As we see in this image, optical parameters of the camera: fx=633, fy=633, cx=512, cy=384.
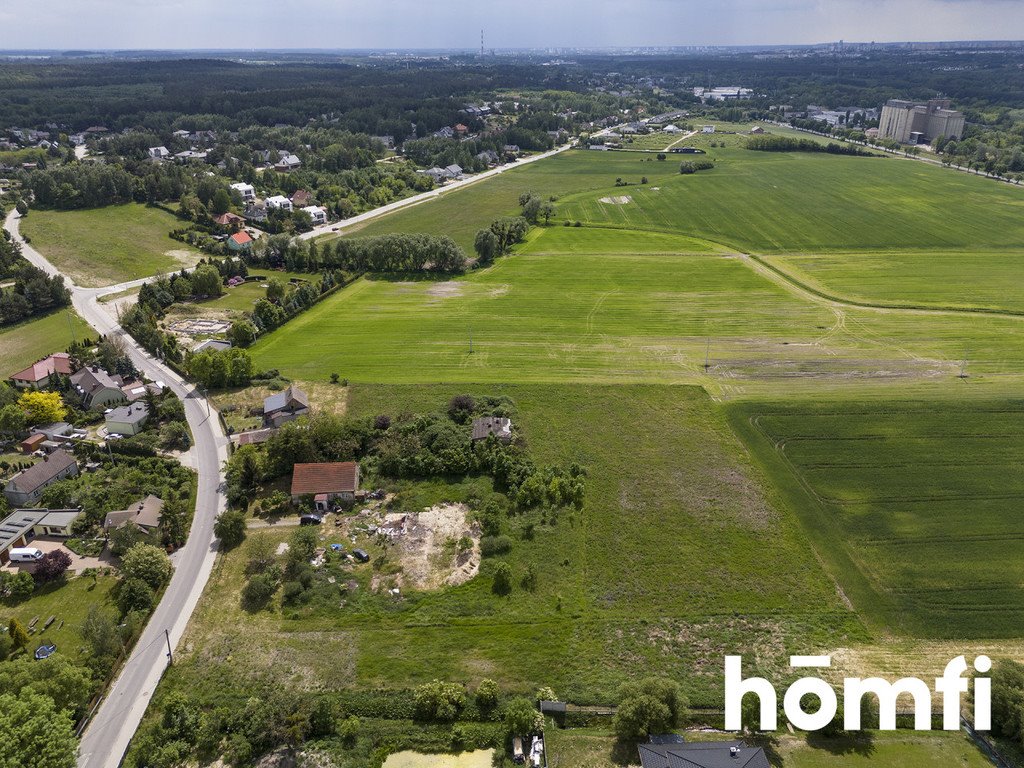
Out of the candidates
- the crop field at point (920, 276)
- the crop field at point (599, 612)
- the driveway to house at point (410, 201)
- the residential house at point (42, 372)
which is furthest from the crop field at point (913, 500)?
the driveway to house at point (410, 201)

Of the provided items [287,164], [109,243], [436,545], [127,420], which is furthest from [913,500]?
[287,164]

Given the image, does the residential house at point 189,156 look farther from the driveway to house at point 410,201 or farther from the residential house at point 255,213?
the driveway to house at point 410,201

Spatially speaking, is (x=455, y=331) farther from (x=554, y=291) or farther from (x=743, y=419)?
(x=743, y=419)

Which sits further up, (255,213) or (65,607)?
(255,213)

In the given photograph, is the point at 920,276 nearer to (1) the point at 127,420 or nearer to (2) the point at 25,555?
(1) the point at 127,420

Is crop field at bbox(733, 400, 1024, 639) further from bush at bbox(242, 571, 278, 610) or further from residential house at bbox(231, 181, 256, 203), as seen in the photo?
residential house at bbox(231, 181, 256, 203)

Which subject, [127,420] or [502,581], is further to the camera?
[127,420]

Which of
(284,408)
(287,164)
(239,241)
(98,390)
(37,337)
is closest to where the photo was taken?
(284,408)
